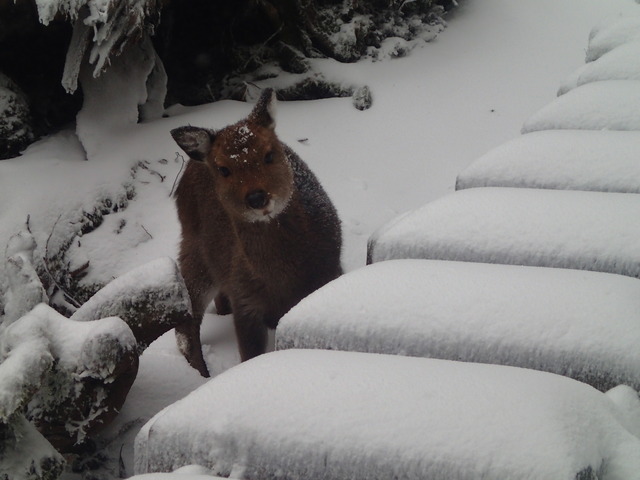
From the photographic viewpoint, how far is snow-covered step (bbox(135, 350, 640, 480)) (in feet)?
3.47

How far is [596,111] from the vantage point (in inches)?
106

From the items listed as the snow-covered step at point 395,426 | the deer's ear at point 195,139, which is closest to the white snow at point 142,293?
the deer's ear at point 195,139

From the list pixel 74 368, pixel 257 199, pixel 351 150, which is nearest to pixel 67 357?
pixel 74 368

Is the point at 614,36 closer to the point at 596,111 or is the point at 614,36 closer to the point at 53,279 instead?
the point at 596,111

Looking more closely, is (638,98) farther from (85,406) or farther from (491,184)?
(85,406)

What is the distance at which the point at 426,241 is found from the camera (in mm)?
1830

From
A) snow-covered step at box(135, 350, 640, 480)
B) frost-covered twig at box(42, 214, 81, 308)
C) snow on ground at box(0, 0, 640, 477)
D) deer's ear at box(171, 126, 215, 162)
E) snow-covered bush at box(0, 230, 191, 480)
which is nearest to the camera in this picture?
snow-covered step at box(135, 350, 640, 480)

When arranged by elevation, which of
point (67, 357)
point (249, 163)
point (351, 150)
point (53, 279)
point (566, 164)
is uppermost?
point (566, 164)

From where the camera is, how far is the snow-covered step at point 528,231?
1658mm

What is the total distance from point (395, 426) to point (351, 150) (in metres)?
4.94

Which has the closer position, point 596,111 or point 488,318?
point 488,318

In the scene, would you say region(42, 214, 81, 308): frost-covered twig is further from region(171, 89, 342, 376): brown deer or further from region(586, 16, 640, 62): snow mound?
region(586, 16, 640, 62): snow mound

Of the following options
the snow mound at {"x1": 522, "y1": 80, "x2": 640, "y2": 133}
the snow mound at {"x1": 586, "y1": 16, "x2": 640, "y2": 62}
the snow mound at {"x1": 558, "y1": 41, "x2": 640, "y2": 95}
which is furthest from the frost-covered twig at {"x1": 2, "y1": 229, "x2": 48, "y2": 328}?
the snow mound at {"x1": 586, "y1": 16, "x2": 640, "y2": 62}

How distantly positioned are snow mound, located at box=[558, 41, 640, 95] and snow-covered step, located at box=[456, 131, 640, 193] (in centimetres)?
91
